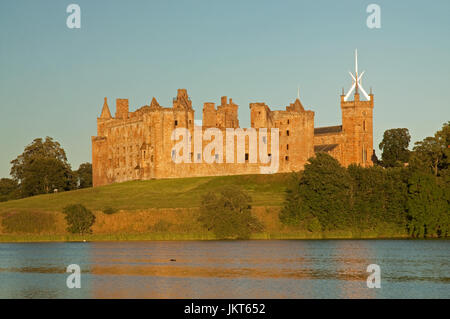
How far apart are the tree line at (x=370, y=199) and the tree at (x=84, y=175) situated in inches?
2644

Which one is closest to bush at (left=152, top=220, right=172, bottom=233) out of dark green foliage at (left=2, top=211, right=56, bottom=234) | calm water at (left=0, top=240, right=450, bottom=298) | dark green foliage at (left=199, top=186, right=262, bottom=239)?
dark green foliage at (left=199, top=186, right=262, bottom=239)

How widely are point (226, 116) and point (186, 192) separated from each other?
25.8 meters

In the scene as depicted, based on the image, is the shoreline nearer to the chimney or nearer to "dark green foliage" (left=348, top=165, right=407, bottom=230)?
"dark green foliage" (left=348, top=165, right=407, bottom=230)

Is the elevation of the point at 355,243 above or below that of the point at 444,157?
Answer: below

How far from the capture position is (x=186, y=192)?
86625 mm

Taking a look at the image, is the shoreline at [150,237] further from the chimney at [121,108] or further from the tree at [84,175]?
the tree at [84,175]

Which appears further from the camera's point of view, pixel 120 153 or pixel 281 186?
pixel 120 153

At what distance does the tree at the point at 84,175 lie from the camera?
5148 inches

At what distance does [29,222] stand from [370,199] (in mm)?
28677

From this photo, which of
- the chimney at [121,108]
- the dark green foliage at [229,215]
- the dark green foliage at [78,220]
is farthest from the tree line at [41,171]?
the dark green foliage at [229,215]

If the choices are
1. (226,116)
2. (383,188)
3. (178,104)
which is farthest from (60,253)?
(226,116)

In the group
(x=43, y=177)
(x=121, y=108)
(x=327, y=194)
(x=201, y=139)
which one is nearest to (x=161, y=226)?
(x=327, y=194)
